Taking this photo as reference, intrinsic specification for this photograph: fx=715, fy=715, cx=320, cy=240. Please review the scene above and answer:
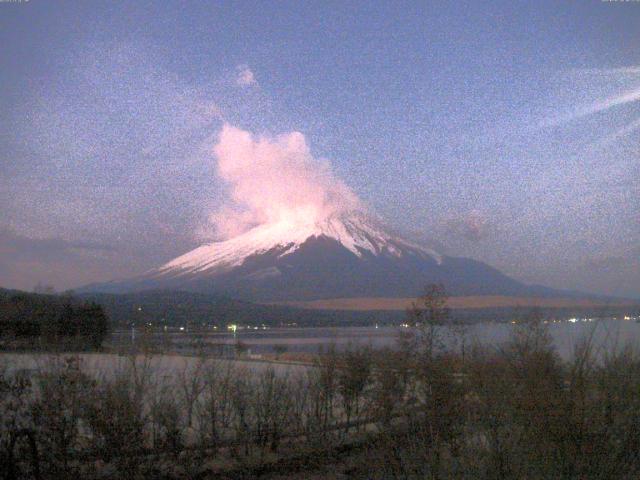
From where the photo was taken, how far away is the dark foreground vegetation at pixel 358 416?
206 inches

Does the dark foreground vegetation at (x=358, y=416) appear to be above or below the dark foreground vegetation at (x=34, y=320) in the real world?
below

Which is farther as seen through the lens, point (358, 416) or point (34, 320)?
point (34, 320)

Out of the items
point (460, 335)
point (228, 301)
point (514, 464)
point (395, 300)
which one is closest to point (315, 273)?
point (228, 301)

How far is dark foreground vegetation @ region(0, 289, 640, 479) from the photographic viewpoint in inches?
206

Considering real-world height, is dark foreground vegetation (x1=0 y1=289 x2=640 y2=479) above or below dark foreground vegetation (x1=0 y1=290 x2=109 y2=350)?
below

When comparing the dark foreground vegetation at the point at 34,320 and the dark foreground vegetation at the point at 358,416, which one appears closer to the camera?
the dark foreground vegetation at the point at 358,416

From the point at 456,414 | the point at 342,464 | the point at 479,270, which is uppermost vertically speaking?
the point at 479,270

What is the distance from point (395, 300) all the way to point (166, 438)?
70.3 meters

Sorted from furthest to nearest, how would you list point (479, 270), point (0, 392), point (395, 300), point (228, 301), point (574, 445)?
point (479, 270) → point (228, 301) → point (395, 300) → point (0, 392) → point (574, 445)

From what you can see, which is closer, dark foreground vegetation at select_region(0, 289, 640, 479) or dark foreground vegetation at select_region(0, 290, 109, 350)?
dark foreground vegetation at select_region(0, 289, 640, 479)

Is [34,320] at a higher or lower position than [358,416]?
higher

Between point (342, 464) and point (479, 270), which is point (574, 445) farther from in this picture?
point (479, 270)

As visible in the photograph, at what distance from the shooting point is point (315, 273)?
103 m

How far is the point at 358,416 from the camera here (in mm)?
13305
